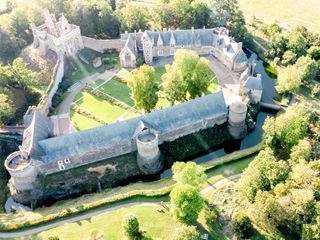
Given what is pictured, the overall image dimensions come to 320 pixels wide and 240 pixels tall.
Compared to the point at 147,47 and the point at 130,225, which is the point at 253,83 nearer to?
the point at 147,47

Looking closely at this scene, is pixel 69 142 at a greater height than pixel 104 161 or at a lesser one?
greater

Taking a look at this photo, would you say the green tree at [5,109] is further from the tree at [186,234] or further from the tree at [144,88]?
the tree at [186,234]

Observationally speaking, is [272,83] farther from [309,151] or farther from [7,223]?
[7,223]

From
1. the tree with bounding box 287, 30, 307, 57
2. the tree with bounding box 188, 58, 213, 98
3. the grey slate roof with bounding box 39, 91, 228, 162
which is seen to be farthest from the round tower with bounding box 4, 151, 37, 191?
the tree with bounding box 287, 30, 307, 57

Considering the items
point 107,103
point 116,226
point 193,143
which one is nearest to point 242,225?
point 116,226

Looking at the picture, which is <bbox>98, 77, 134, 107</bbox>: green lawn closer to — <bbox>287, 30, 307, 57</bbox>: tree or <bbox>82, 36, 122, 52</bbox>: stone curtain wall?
<bbox>82, 36, 122, 52</bbox>: stone curtain wall

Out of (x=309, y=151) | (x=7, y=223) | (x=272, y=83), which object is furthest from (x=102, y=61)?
(x=309, y=151)

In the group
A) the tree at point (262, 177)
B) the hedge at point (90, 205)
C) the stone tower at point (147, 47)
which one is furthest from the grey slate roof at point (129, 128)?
the stone tower at point (147, 47)
